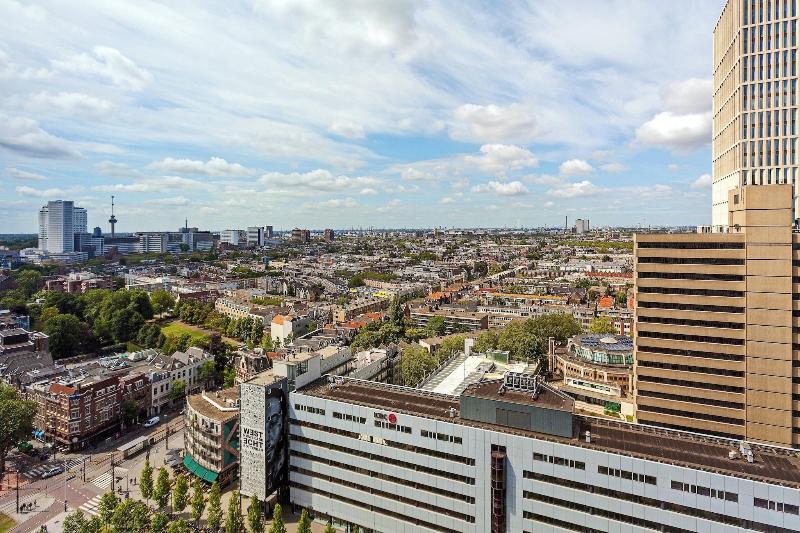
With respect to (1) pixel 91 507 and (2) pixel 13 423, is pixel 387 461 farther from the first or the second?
(2) pixel 13 423

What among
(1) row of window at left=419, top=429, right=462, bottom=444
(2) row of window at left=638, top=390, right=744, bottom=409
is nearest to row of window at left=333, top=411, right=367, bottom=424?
(1) row of window at left=419, top=429, right=462, bottom=444

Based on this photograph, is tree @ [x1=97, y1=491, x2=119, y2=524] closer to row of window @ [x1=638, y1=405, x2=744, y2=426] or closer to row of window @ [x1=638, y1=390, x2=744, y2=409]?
row of window @ [x1=638, y1=405, x2=744, y2=426]

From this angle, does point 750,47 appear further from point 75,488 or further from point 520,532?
point 75,488

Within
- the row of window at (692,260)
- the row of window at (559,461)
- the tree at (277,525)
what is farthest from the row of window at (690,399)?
the tree at (277,525)

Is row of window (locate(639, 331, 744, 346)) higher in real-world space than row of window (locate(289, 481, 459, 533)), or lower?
higher

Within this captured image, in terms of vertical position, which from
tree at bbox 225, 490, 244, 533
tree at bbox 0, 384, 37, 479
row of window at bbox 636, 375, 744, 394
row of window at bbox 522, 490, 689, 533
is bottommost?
tree at bbox 225, 490, 244, 533
